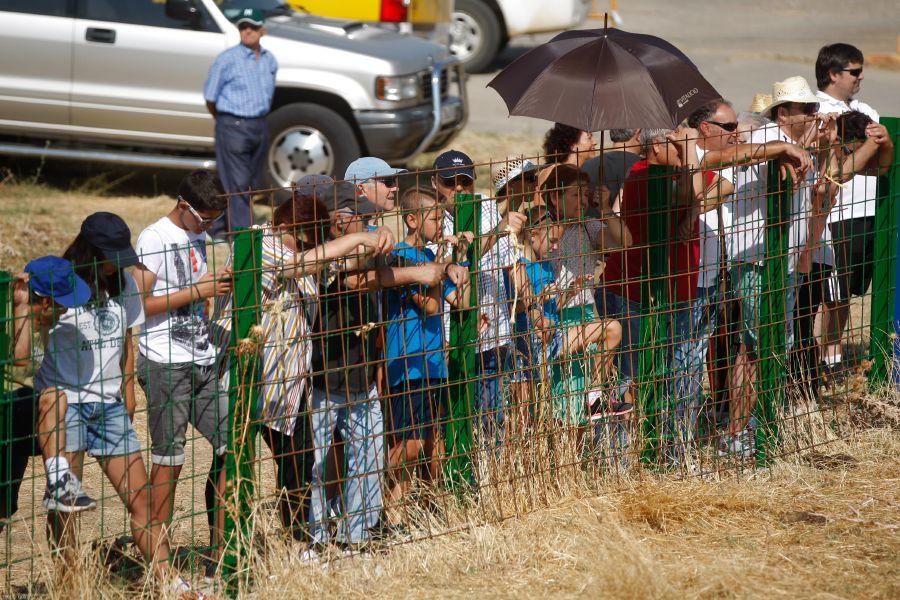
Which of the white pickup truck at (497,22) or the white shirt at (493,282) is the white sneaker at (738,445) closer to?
the white shirt at (493,282)

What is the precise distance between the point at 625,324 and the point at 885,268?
1697mm

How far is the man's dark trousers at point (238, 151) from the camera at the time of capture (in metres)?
9.48

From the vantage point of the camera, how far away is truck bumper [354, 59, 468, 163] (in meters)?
10.4

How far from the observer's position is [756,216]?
547 centimetres

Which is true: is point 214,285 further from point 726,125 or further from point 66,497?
point 726,125

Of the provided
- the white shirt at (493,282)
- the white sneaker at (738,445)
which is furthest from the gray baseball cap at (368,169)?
the white sneaker at (738,445)

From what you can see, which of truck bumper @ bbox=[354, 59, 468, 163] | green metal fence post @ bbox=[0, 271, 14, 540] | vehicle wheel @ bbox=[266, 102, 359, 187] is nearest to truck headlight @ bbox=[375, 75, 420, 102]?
truck bumper @ bbox=[354, 59, 468, 163]

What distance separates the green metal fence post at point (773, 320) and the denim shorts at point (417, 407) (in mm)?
1595

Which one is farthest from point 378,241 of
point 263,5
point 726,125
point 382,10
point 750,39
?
point 750,39

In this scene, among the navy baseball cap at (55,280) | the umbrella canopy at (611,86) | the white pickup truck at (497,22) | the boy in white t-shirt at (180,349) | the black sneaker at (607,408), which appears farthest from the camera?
the white pickup truck at (497,22)

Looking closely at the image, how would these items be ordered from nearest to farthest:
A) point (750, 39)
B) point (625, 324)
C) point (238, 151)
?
point (625, 324) < point (238, 151) < point (750, 39)

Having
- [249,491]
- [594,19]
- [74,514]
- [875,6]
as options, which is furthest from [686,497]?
[875,6]

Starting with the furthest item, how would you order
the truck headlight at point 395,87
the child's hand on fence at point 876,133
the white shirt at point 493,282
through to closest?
the truck headlight at point 395,87 < the child's hand on fence at point 876,133 < the white shirt at point 493,282

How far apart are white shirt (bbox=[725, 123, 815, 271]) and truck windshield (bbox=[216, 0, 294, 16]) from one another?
21.4ft
